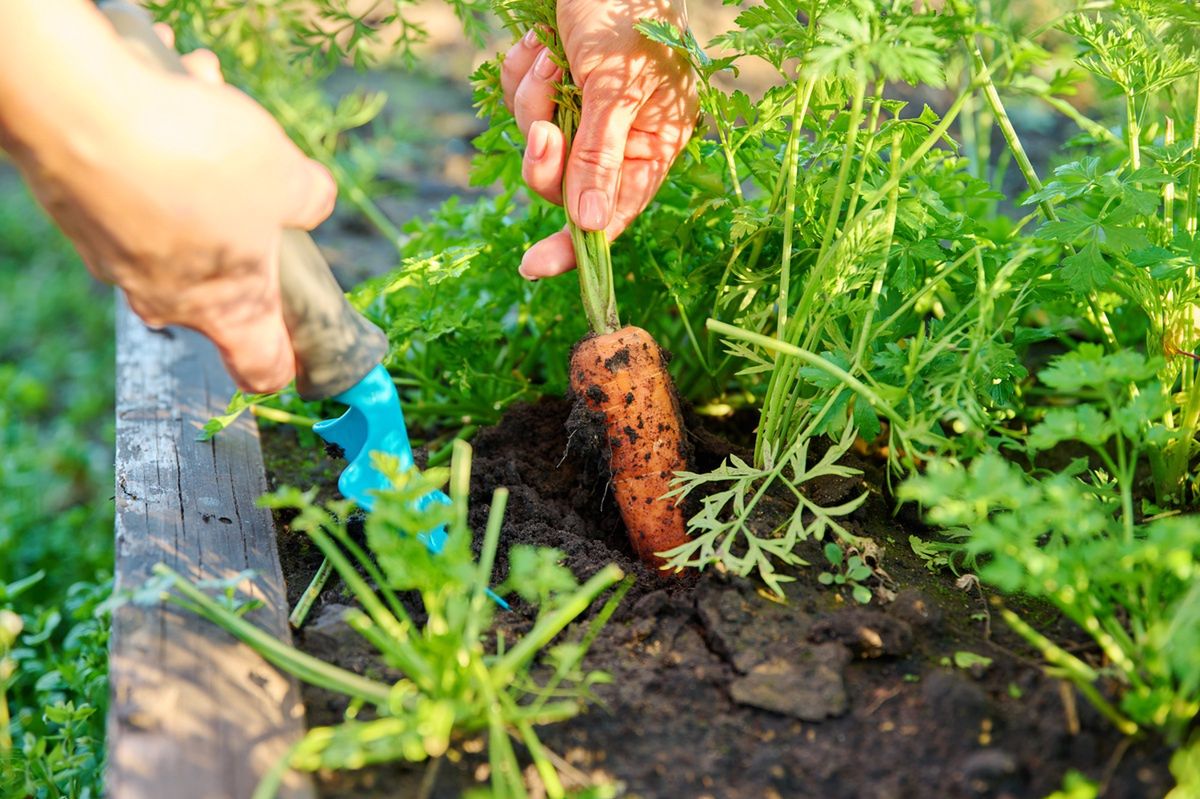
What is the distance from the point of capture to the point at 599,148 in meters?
1.85

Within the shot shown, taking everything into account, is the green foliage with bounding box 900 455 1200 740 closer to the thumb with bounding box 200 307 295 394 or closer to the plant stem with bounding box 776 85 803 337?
the plant stem with bounding box 776 85 803 337

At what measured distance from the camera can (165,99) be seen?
127 cm

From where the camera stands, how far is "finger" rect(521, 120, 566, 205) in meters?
1.89

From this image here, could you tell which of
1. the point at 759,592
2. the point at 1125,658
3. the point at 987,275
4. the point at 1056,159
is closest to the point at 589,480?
the point at 759,592

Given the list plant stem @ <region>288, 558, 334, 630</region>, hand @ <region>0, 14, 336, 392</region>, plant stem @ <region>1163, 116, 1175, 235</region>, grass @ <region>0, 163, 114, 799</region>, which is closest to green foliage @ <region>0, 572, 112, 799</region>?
grass @ <region>0, 163, 114, 799</region>

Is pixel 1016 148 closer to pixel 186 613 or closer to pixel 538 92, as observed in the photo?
pixel 538 92

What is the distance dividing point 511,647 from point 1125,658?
2.77 ft

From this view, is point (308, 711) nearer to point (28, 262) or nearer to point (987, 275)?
point (987, 275)

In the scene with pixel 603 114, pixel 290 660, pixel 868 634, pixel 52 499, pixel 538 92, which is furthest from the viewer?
pixel 52 499

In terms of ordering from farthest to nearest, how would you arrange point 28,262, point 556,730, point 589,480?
point 28,262 → point 589,480 → point 556,730

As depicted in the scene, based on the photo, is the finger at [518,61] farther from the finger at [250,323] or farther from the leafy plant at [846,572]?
the leafy plant at [846,572]

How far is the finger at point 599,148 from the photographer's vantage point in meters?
1.82

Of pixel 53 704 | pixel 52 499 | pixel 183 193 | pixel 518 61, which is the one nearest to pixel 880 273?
pixel 518 61

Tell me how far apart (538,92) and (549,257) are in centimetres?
31
